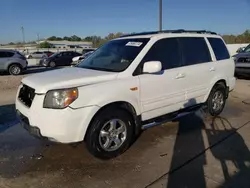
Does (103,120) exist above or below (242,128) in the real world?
above

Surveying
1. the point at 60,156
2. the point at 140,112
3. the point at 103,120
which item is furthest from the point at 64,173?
the point at 140,112

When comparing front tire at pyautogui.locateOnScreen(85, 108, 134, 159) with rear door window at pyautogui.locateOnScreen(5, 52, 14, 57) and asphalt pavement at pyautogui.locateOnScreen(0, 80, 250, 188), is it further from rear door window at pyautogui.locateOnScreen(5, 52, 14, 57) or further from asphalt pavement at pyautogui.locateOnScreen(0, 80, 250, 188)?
rear door window at pyautogui.locateOnScreen(5, 52, 14, 57)

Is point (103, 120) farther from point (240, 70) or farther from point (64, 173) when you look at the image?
point (240, 70)

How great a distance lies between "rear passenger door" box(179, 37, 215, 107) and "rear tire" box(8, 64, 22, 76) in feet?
48.7

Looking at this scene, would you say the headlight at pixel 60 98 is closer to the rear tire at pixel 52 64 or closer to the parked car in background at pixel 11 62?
the parked car in background at pixel 11 62

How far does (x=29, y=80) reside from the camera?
4.04 metres

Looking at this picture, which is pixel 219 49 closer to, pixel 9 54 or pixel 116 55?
pixel 116 55

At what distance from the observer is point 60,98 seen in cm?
349

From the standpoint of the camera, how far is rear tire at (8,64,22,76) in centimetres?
1742

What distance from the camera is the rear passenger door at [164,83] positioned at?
4305 mm

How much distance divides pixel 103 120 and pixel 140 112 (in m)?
0.73

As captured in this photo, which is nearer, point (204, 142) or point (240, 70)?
point (204, 142)

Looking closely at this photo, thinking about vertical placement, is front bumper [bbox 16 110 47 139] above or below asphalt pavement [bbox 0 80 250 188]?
above

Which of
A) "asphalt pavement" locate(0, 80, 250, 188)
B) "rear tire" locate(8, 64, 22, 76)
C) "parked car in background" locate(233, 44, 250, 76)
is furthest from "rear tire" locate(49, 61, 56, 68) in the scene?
"asphalt pavement" locate(0, 80, 250, 188)
